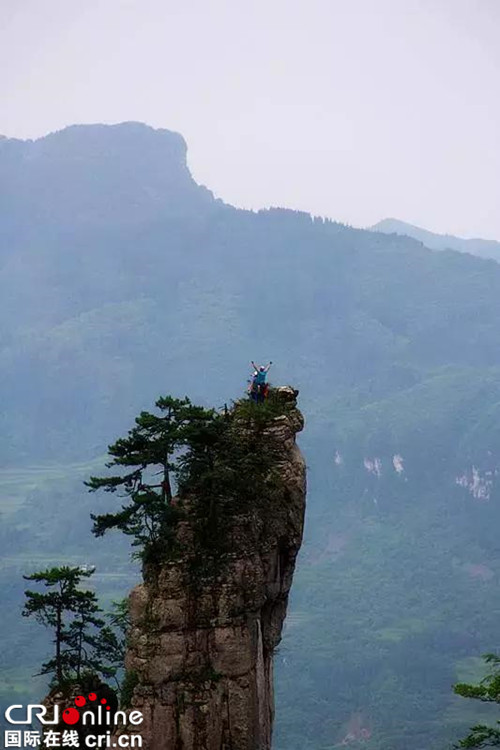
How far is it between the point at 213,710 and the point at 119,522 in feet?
19.3

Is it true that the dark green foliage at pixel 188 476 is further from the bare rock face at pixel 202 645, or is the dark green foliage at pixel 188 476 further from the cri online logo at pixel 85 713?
the cri online logo at pixel 85 713

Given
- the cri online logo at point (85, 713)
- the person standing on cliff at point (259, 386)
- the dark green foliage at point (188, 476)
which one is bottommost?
the cri online logo at point (85, 713)

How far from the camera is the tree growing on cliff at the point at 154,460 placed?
35281 mm

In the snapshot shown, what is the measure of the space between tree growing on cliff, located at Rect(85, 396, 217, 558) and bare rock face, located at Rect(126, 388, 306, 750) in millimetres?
709

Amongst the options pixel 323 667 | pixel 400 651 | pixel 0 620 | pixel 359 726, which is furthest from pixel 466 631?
pixel 0 620

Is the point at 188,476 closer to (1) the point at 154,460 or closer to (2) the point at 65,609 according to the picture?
(1) the point at 154,460

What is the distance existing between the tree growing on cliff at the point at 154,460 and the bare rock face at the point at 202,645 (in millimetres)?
709

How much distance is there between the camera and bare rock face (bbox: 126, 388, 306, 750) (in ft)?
113

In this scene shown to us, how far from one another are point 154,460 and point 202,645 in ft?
17.7

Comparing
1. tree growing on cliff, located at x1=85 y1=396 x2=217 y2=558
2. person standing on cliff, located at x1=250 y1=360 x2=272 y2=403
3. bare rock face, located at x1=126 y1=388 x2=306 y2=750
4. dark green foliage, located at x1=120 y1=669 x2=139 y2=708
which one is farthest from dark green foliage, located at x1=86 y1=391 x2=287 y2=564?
dark green foliage, located at x1=120 y1=669 x2=139 y2=708

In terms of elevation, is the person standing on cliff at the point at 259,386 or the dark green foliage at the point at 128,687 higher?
the person standing on cliff at the point at 259,386

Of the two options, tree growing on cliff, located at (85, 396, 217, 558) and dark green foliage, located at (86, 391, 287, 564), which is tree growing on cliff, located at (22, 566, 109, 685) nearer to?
dark green foliage, located at (86, 391, 287, 564)

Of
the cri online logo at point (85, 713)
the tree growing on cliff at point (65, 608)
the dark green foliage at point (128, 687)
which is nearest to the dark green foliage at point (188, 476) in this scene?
the tree growing on cliff at point (65, 608)

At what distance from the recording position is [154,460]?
118 feet
